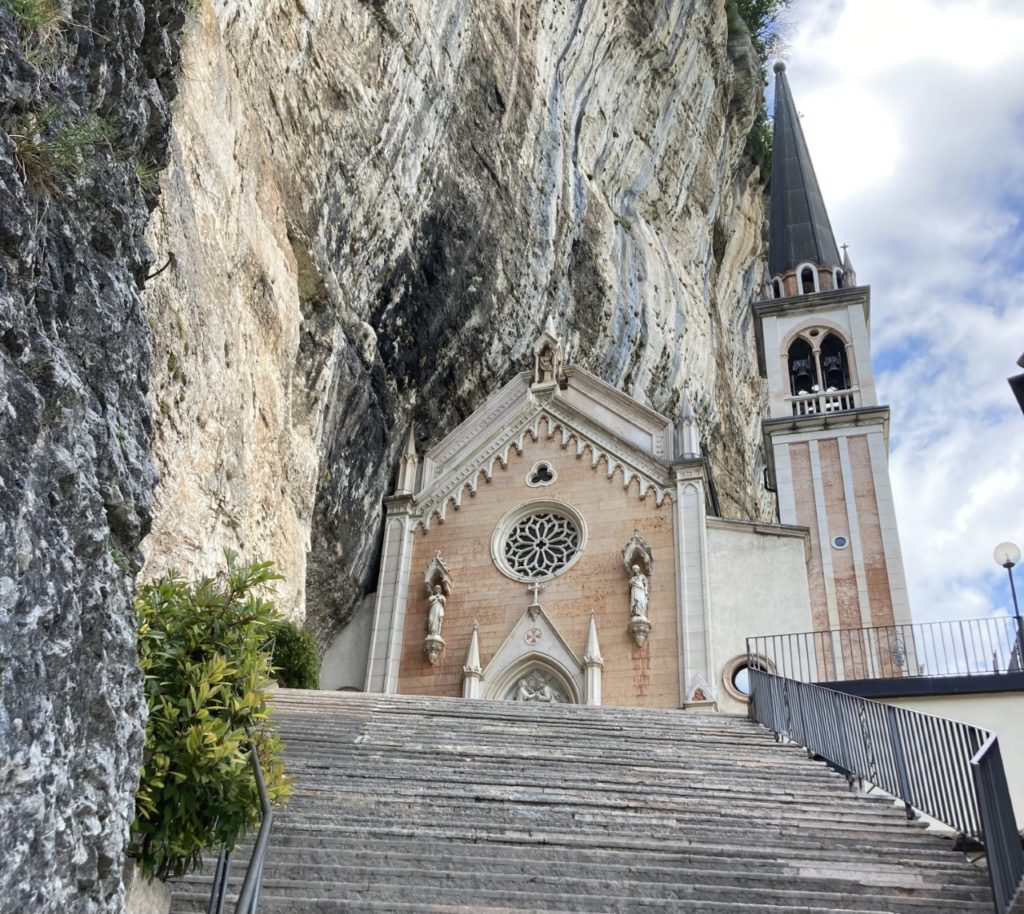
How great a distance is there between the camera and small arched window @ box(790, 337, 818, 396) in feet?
85.8

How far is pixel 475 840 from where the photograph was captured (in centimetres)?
691

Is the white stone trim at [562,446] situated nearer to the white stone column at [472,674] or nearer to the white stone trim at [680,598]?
the white stone trim at [680,598]

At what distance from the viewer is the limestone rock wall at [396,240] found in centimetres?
1213

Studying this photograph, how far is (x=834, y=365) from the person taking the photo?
85.4 feet

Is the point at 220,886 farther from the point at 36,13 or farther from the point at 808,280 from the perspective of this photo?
the point at 808,280

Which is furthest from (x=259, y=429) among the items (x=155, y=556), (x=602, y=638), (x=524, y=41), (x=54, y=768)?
(x=524, y=41)

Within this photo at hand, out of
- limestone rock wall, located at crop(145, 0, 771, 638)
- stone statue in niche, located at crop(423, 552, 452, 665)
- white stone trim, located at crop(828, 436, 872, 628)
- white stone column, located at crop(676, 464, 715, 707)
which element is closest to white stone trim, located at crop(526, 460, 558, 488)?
limestone rock wall, located at crop(145, 0, 771, 638)

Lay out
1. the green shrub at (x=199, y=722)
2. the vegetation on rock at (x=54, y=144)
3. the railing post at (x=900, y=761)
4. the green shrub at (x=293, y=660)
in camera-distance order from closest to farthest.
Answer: the green shrub at (x=199, y=722), the vegetation on rock at (x=54, y=144), the railing post at (x=900, y=761), the green shrub at (x=293, y=660)

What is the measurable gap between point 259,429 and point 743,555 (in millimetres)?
9316

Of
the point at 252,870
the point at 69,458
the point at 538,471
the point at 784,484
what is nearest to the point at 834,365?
the point at 784,484

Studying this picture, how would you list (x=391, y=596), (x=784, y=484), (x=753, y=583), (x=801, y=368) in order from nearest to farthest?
(x=753, y=583) < (x=391, y=596) < (x=784, y=484) < (x=801, y=368)

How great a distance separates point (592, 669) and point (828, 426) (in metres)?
8.93

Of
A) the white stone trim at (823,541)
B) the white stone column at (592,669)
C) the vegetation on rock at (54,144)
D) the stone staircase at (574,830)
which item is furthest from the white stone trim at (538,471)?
the vegetation on rock at (54,144)

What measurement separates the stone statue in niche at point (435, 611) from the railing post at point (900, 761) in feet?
37.8
